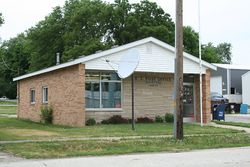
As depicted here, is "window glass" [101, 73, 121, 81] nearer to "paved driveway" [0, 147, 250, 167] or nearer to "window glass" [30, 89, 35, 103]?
"window glass" [30, 89, 35, 103]

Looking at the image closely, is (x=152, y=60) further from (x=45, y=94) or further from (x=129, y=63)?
(x=45, y=94)

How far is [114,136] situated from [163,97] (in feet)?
33.8

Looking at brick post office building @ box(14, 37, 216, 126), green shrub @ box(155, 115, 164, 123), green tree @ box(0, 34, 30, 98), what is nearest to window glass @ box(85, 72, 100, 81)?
brick post office building @ box(14, 37, 216, 126)

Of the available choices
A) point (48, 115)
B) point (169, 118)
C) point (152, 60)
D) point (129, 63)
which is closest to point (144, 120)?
point (169, 118)

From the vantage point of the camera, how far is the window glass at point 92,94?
2670cm

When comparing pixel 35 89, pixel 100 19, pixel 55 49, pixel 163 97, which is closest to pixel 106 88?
pixel 163 97

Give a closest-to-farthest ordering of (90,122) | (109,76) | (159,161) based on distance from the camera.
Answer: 1. (159,161)
2. (90,122)
3. (109,76)

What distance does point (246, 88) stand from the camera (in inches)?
2015

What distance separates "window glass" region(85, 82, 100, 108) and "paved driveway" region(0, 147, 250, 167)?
1287 centimetres

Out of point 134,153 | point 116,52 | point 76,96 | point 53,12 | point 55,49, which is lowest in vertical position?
point 134,153

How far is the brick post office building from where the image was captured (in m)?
26.0

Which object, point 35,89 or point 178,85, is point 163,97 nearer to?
point 35,89

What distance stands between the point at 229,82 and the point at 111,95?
29.2 metres

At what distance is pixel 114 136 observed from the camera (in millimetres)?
19484
